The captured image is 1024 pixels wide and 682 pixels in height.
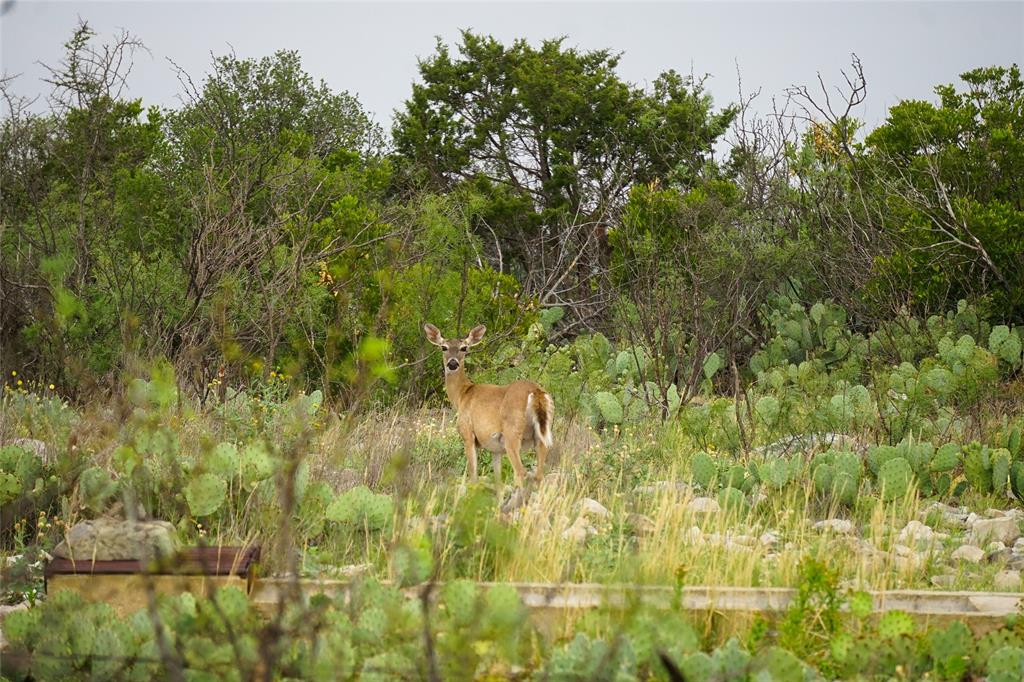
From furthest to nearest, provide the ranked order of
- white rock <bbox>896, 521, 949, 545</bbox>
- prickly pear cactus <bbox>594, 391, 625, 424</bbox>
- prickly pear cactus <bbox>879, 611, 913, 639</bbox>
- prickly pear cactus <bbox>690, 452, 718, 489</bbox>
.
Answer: prickly pear cactus <bbox>594, 391, 625, 424</bbox> < prickly pear cactus <bbox>690, 452, 718, 489</bbox> < white rock <bbox>896, 521, 949, 545</bbox> < prickly pear cactus <bbox>879, 611, 913, 639</bbox>

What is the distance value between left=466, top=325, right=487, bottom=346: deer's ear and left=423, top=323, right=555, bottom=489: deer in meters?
0.45

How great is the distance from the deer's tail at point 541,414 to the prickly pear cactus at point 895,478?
→ 6.45ft

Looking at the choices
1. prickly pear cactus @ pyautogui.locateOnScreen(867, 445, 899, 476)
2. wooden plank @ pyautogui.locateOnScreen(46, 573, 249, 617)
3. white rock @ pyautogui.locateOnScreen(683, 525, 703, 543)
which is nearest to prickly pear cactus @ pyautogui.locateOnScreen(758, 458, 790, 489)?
prickly pear cactus @ pyautogui.locateOnScreen(867, 445, 899, 476)

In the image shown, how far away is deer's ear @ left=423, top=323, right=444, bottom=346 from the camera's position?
827cm

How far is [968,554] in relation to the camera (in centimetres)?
568

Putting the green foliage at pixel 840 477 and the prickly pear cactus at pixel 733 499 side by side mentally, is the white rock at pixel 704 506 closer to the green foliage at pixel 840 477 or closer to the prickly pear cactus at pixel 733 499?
the prickly pear cactus at pixel 733 499

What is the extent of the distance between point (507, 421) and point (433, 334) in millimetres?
1372

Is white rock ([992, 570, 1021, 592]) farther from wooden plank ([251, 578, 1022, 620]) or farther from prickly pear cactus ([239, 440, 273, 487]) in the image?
prickly pear cactus ([239, 440, 273, 487])

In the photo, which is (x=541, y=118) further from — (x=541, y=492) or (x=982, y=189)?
(x=541, y=492)

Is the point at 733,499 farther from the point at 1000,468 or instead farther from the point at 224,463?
the point at 224,463

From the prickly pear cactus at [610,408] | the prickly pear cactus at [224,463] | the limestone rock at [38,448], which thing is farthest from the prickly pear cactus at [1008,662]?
the prickly pear cactus at [610,408]

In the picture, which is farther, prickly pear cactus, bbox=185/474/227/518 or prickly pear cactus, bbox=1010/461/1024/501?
prickly pear cactus, bbox=1010/461/1024/501

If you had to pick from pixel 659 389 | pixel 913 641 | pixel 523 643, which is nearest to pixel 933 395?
pixel 659 389

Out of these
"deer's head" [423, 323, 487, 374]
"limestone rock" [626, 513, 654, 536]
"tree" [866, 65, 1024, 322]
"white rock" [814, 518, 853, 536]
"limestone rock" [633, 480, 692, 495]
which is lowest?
"limestone rock" [626, 513, 654, 536]
